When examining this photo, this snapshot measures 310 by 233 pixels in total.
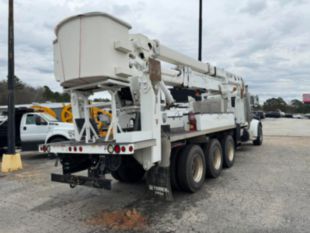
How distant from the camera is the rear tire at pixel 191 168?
523cm

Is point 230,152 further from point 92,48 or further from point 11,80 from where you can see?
point 11,80

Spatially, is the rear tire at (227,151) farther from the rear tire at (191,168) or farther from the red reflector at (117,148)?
the red reflector at (117,148)

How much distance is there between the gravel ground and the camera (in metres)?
3.97

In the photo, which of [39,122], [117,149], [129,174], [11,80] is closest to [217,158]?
[129,174]

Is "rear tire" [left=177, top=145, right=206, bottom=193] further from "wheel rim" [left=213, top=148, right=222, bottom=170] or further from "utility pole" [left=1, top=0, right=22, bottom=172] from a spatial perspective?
"utility pole" [left=1, top=0, right=22, bottom=172]

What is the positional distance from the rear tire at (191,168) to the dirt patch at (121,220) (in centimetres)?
120

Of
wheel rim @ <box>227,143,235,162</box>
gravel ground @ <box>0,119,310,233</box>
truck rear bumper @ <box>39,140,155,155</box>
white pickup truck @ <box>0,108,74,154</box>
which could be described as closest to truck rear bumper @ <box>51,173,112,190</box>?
truck rear bumper @ <box>39,140,155,155</box>

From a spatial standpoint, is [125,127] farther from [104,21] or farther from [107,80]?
[104,21]

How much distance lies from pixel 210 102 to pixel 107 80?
557 cm

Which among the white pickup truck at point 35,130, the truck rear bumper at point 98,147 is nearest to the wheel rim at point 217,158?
the truck rear bumper at point 98,147

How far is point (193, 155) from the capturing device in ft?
18.2

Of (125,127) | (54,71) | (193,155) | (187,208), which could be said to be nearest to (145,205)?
(187,208)

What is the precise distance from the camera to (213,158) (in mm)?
6664

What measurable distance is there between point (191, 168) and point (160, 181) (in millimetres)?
982
